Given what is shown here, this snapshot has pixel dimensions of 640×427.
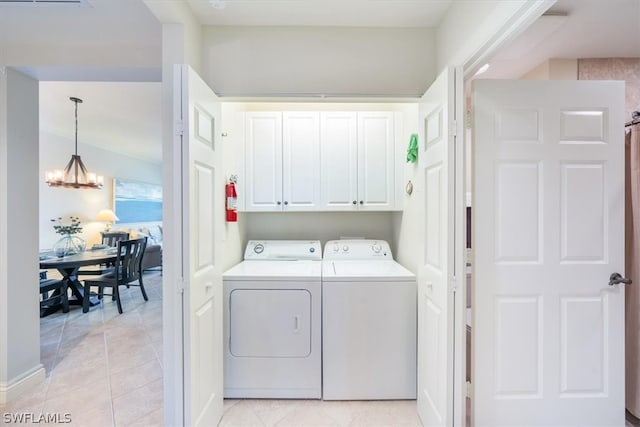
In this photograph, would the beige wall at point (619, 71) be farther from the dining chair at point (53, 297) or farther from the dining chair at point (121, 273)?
the dining chair at point (53, 297)

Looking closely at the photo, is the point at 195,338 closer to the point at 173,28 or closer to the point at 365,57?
the point at 173,28

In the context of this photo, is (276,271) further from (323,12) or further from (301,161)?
(323,12)

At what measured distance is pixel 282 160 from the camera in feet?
8.35

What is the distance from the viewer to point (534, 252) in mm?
1621

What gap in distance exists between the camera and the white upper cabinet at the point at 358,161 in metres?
2.55

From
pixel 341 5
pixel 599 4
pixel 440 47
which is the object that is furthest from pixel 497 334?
pixel 341 5

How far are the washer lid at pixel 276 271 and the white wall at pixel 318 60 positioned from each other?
1.25 m

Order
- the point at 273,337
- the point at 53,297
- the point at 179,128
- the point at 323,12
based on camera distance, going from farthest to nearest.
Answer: the point at 53,297, the point at 273,337, the point at 323,12, the point at 179,128

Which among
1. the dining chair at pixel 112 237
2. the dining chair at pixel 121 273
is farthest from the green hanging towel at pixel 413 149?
the dining chair at pixel 112 237

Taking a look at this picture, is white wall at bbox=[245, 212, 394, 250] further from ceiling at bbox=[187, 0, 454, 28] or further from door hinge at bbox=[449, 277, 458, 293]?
ceiling at bbox=[187, 0, 454, 28]

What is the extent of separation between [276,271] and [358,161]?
1205mm

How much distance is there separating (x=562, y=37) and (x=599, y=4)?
1.01ft

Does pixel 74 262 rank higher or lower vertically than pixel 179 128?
lower

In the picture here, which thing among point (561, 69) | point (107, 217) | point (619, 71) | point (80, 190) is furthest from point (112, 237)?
point (619, 71)
